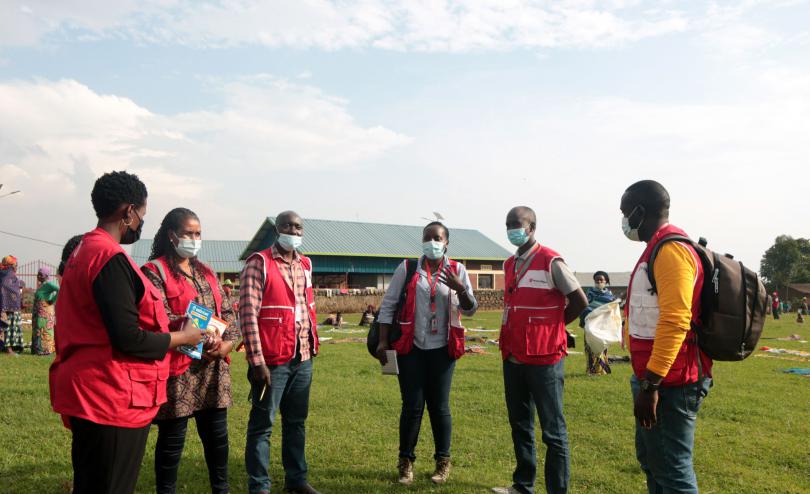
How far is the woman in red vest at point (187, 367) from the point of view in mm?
4059

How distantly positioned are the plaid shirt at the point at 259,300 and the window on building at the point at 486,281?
50.4 metres

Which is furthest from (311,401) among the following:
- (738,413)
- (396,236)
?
(396,236)

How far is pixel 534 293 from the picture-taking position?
15.6ft

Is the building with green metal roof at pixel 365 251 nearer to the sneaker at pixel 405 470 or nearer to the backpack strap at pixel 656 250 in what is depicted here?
the sneaker at pixel 405 470

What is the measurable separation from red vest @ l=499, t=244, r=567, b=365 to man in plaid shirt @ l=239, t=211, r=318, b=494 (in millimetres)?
1711

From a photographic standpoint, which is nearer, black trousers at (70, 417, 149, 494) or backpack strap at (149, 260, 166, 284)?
black trousers at (70, 417, 149, 494)

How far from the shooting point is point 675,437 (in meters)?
3.32

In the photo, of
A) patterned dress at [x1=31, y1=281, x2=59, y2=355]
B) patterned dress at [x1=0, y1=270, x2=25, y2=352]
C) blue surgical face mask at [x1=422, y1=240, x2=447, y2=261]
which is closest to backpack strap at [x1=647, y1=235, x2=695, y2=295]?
blue surgical face mask at [x1=422, y1=240, x2=447, y2=261]

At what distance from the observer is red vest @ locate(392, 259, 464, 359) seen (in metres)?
5.23

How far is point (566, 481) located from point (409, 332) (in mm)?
1768

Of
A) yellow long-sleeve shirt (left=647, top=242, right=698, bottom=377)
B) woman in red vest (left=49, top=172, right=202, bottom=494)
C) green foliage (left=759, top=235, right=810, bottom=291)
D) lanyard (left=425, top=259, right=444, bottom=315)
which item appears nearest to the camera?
woman in red vest (left=49, top=172, right=202, bottom=494)

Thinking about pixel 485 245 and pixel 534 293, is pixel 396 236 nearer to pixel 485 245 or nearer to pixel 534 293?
pixel 485 245

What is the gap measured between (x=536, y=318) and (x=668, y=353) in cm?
152

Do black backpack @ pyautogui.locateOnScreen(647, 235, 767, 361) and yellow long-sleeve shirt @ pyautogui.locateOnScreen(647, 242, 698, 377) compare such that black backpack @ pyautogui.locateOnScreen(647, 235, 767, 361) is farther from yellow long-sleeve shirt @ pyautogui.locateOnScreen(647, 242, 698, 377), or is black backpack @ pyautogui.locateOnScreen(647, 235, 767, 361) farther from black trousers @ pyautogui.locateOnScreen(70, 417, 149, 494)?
black trousers @ pyautogui.locateOnScreen(70, 417, 149, 494)
